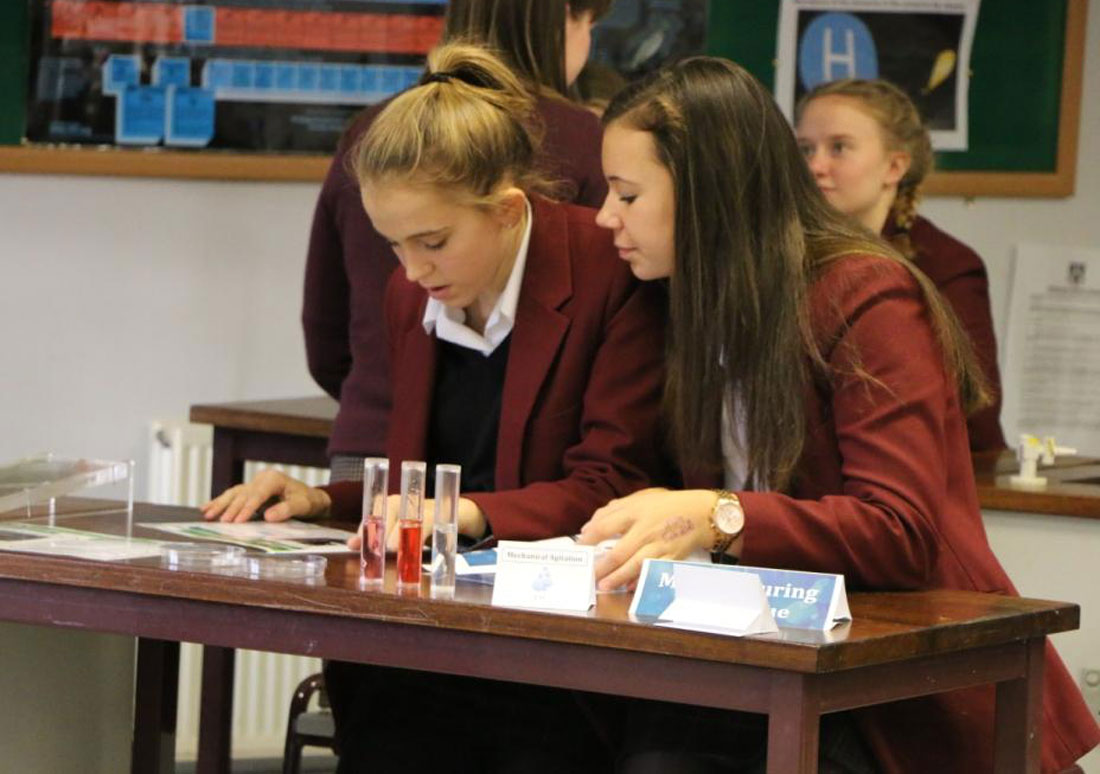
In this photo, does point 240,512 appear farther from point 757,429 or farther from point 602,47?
point 602,47

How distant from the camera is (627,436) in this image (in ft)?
7.32

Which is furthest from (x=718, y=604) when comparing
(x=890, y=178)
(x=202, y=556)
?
(x=890, y=178)

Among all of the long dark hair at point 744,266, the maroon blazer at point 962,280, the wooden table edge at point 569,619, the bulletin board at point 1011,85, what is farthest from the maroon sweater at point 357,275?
the bulletin board at point 1011,85

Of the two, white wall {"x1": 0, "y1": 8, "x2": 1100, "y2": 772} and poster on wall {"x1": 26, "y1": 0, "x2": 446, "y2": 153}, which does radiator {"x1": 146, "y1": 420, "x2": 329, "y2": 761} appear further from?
poster on wall {"x1": 26, "y1": 0, "x2": 446, "y2": 153}

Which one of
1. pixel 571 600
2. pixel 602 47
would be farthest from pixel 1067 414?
pixel 571 600

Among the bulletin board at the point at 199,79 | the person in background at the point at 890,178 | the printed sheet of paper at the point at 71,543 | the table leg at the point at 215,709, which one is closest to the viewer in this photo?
the printed sheet of paper at the point at 71,543

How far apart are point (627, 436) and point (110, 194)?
2.27 meters

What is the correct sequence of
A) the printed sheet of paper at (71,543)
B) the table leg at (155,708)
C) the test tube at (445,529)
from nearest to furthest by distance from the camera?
1. the test tube at (445,529)
2. the printed sheet of paper at (71,543)
3. the table leg at (155,708)

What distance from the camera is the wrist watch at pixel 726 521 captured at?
1942mm

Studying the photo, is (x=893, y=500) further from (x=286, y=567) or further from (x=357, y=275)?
(x=357, y=275)

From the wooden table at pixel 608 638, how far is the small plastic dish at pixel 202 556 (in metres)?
0.03

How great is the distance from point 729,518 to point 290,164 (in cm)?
244

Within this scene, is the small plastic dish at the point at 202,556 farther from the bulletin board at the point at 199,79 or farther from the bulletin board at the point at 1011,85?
the bulletin board at the point at 1011,85

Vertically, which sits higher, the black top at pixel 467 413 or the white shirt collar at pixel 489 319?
the white shirt collar at pixel 489 319
